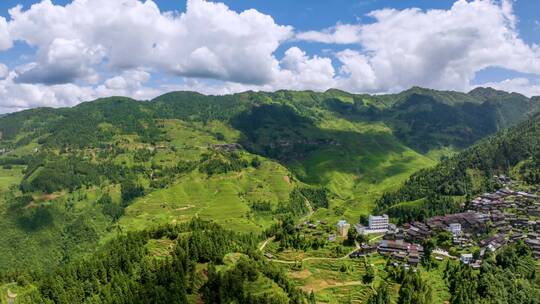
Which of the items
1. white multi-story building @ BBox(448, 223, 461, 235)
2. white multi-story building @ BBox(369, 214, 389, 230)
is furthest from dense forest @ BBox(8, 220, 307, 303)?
white multi-story building @ BBox(448, 223, 461, 235)

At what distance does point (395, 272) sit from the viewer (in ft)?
366

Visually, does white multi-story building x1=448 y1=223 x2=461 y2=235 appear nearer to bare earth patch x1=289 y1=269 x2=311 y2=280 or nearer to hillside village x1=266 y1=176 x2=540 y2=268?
hillside village x1=266 y1=176 x2=540 y2=268

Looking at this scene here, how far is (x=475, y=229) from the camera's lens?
470ft

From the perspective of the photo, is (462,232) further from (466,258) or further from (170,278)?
(170,278)

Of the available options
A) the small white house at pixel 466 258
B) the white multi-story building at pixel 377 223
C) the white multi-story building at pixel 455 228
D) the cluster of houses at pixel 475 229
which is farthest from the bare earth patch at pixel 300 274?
the white multi-story building at pixel 455 228

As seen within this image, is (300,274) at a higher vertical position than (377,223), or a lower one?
lower

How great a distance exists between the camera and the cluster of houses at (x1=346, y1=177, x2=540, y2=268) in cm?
12619

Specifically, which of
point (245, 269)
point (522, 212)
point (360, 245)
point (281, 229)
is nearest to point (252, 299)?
point (245, 269)

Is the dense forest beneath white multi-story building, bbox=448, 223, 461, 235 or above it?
beneath

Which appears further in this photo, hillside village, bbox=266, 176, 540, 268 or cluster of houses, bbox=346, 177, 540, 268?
cluster of houses, bbox=346, 177, 540, 268

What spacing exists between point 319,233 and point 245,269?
49511 mm

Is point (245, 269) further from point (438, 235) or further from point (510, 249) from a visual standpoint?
point (510, 249)

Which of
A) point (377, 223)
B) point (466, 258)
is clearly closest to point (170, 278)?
point (466, 258)

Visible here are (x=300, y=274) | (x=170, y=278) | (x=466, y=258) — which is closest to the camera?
(x=170, y=278)
